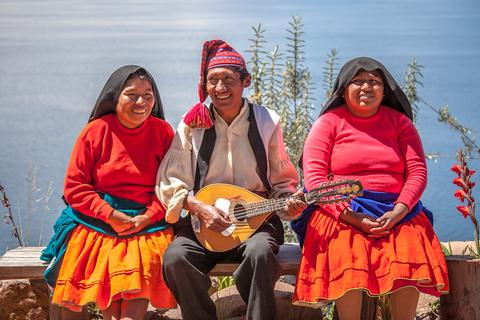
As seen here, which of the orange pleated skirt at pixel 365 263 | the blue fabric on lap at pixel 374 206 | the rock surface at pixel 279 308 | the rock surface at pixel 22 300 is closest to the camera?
the orange pleated skirt at pixel 365 263

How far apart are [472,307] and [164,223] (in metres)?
1.66

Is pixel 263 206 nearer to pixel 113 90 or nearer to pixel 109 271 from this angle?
pixel 109 271

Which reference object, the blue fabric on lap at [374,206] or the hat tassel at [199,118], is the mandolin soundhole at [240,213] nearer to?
the blue fabric on lap at [374,206]

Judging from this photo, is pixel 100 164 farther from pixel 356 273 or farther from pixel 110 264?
pixel 356 273

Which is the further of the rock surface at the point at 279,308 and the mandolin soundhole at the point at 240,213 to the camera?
the rock surface at the point at 279,308

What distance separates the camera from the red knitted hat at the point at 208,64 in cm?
473

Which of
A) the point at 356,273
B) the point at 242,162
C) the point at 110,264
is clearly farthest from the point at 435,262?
the point at 110,264

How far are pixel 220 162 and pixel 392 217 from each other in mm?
934

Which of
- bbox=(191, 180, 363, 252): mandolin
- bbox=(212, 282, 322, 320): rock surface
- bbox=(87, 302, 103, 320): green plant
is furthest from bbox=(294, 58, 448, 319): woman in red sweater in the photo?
bbox=(87, 302, 103, 320): green plant

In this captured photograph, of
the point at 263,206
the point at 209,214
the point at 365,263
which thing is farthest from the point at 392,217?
the point at 209,214

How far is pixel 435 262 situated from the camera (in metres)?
4.51

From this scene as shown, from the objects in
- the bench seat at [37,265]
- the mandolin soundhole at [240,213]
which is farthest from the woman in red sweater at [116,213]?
the mandolin soundhole at [240,213]

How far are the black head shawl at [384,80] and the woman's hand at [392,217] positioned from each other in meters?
0.58

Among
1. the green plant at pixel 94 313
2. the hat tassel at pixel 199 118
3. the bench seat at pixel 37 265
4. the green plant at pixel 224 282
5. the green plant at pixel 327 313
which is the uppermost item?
the hat tassel at pixel 199 118
